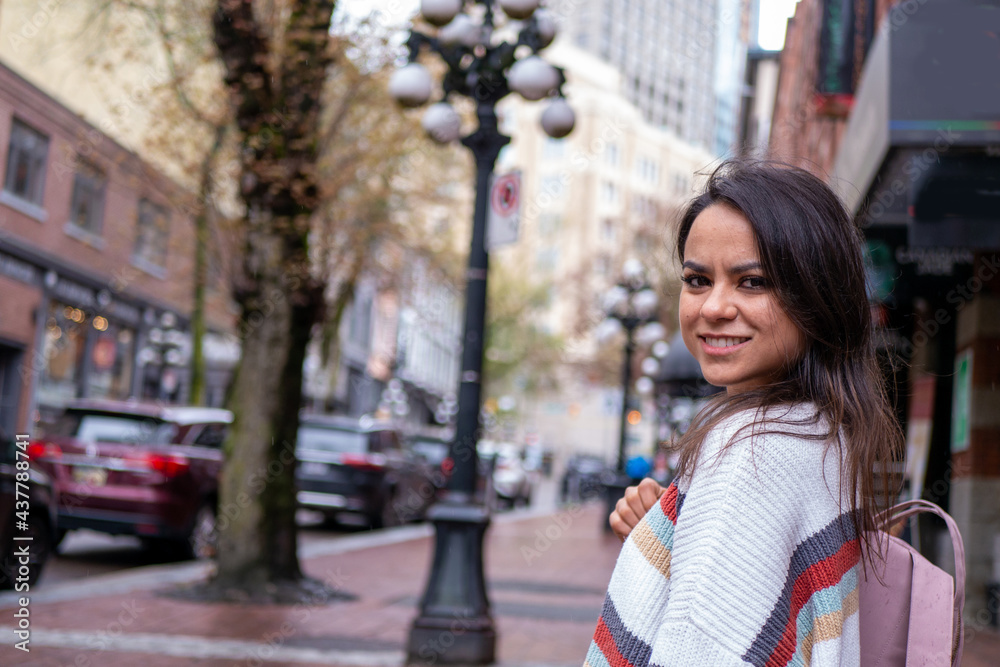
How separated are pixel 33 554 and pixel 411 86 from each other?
466 centimetres

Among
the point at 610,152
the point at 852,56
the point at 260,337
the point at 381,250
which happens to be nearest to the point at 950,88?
the point at 852,56

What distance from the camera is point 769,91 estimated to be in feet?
106

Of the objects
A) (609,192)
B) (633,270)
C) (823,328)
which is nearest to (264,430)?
(823,328)

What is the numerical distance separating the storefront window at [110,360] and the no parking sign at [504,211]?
19.5 meters

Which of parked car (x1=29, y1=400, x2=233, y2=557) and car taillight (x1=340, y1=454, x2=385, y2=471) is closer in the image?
parked car (x1=29, y1=400, x2=233, y2=557)

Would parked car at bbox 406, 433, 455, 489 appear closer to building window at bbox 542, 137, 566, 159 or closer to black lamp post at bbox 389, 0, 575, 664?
black lamp post at bbox 389, 0, 575, 664

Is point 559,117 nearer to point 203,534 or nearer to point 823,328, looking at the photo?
point 203,534

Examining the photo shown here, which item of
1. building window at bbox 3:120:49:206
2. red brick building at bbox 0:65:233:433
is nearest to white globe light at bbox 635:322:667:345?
red brick building at bbox 0:65:233:433

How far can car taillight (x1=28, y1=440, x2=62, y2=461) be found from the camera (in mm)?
10500

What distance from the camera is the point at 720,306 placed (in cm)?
165

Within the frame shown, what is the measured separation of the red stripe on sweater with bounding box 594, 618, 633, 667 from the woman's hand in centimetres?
23

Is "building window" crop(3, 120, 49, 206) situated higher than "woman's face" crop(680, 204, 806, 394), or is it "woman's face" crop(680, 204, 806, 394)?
"building window" crop(3, 120, 49, 206)

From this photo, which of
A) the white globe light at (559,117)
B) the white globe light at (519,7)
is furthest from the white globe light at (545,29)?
the white globe light at (559,117)

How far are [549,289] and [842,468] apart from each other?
4798 centimetres
